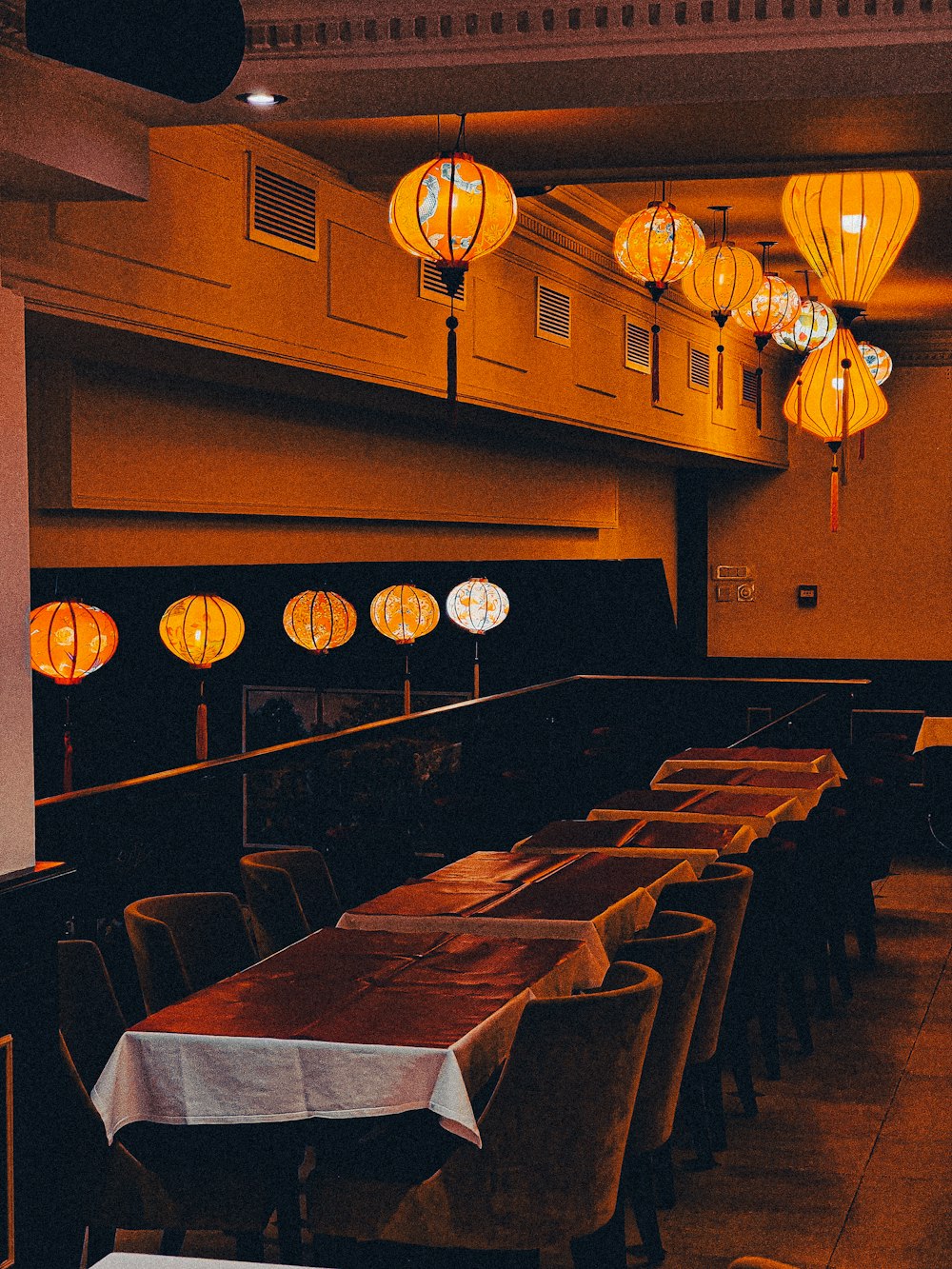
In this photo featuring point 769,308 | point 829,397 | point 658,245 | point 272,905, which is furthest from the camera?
point 829,397

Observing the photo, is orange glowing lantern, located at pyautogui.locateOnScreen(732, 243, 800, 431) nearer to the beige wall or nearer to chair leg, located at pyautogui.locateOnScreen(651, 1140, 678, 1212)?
chair leg, located at pyautogui.locateOnScreen(651, 1140, 678, 1212)

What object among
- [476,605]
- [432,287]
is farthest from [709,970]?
[476,605]

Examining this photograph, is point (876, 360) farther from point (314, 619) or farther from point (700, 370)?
point (314, 619)

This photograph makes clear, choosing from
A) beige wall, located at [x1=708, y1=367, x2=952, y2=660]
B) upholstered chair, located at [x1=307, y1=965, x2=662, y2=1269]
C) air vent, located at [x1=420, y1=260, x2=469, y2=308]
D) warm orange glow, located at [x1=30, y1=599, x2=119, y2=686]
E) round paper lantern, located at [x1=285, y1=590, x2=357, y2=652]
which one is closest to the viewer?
upholstered chair, located at [x1=307, y1=965, x2=662, y2=1269]

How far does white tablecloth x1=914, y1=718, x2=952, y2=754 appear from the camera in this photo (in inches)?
407

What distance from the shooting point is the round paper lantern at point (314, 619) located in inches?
380

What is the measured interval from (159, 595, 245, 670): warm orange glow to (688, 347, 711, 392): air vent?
12.3ft

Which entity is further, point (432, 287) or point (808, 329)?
point (808, 329)

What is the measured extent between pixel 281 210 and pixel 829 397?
4.05 m

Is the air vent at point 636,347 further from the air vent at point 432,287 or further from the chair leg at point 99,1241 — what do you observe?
the chair leg at point 99,1241

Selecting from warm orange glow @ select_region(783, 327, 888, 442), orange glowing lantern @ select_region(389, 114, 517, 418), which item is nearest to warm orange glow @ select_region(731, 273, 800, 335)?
warm orange glow @ select_region(783, 327, 888, 442)

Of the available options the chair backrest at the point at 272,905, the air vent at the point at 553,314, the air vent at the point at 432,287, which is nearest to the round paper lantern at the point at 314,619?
the air vent at the point at 553,314

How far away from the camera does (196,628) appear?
7.77 meters

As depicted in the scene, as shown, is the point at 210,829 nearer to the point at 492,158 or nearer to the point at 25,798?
the point at 492,158
